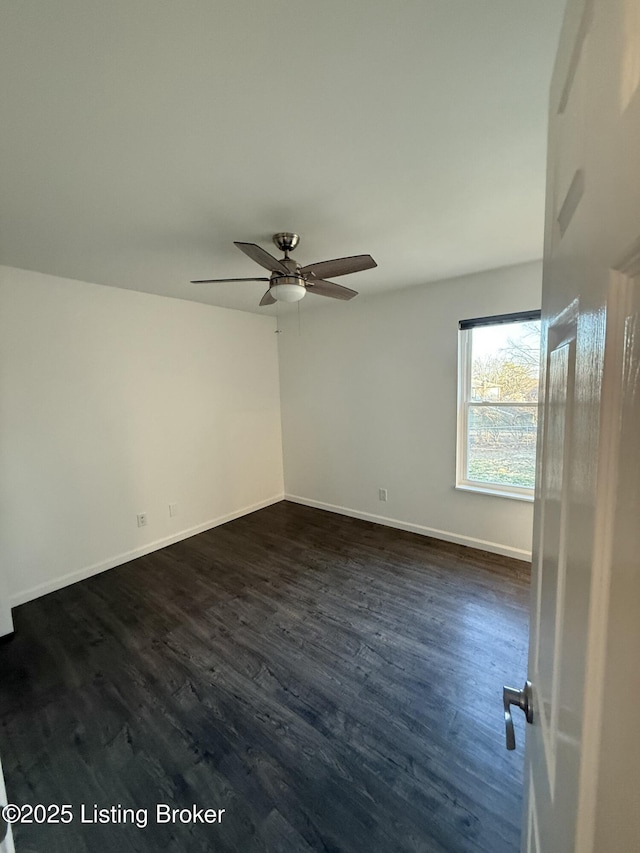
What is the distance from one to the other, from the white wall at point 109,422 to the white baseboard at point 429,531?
1.01 meters

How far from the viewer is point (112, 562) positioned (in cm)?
314

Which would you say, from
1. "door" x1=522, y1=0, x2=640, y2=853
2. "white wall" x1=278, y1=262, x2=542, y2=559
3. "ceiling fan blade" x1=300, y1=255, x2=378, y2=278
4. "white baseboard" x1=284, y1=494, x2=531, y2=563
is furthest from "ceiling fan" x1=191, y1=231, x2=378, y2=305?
"white baseboard" x1=284, y1=494, x2=531, y2=563

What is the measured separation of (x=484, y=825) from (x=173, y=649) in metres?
1.72

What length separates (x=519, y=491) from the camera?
303 cm

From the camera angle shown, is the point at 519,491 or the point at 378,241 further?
the point at 519,491

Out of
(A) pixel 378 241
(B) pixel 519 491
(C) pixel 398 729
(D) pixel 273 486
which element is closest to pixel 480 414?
(B) pixel 519 491

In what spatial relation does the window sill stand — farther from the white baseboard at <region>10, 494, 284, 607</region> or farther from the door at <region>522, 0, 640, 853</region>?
the door at <region>522, 0, 640, 853</region>

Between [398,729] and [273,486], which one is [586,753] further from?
[273,486]

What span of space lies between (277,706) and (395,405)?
2665mm

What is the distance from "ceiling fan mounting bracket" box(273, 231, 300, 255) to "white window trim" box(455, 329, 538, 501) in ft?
5.70

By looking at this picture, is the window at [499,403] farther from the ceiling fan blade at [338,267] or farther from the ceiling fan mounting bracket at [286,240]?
the ceiling fan mounting bracket at [286,240]

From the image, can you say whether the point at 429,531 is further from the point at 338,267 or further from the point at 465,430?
the point at 338,267

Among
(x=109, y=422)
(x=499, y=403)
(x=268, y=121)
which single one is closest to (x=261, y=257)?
(x=268, y=121)

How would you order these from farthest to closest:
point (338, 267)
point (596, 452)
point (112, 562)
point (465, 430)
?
point (465, 430)
point (112, 562)
point (338, 267)
point (596, 452)
